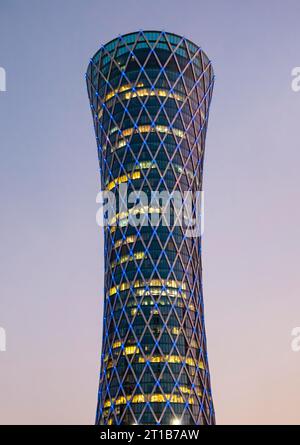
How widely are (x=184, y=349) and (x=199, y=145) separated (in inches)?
1775

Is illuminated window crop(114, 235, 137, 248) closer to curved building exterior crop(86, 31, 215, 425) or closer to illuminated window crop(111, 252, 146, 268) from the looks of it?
curved building exterior crop(86, 31, 215, 425)

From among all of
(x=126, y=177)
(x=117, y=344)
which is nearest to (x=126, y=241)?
(x=126, y=177)

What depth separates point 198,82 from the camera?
149750 millimetres

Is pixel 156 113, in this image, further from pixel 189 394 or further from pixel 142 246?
pixel 189 394

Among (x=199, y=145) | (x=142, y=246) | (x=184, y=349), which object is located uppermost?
(x=199, y=145)

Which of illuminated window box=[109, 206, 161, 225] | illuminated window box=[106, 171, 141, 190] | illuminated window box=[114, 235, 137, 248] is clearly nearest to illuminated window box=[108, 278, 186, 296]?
illuminated window box=[114, 235, 137, 248]

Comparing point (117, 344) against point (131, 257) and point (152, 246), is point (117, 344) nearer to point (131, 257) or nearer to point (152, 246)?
point (131, 257)

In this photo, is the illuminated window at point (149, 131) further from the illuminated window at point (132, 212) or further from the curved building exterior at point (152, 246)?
the illuminated window at point (132, 212)

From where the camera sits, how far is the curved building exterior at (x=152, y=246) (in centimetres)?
13312

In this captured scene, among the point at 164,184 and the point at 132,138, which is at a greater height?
the point at 132,138

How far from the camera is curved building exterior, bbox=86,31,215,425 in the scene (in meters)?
133

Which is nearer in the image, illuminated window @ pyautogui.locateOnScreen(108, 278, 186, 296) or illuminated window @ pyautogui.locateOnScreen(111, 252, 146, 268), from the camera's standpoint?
illuminated window @ pyautogui.locateOnScreen(108, 278, 186, 296)
